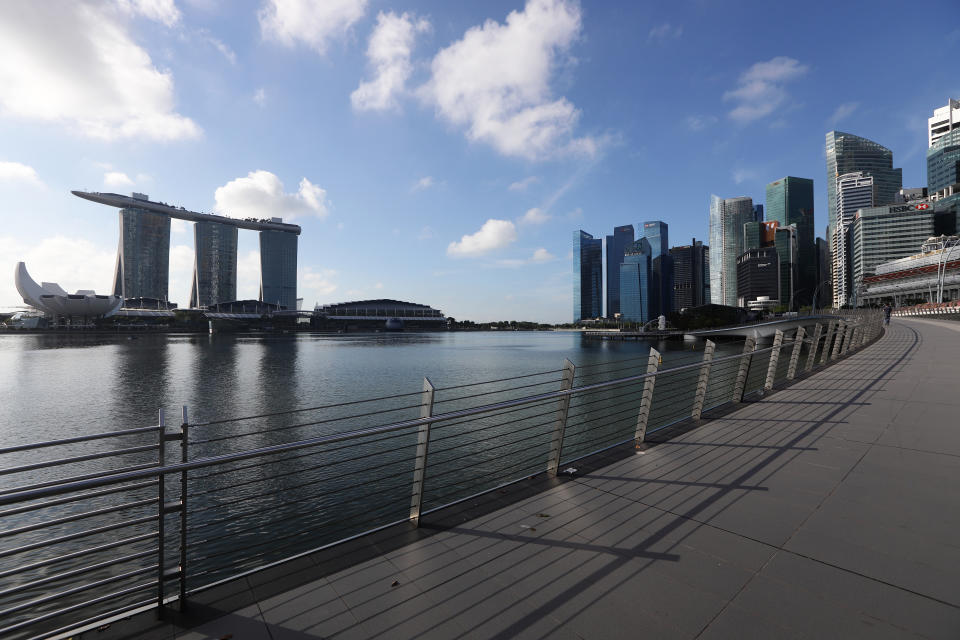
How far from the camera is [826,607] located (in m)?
2.38

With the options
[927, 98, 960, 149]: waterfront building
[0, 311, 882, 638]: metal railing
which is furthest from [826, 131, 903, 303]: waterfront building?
[0, 311, 882, 638]: metal railing

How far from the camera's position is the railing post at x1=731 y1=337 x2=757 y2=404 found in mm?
7070

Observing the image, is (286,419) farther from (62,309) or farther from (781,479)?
(62,309)

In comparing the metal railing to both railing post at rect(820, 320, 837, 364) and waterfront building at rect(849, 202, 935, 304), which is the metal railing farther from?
waterfront building at rect(849, 202, 935, 304)

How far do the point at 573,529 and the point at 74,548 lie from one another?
29.6 ft

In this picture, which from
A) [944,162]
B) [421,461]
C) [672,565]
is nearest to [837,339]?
[672,565]

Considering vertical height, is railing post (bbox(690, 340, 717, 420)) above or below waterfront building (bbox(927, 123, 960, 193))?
below

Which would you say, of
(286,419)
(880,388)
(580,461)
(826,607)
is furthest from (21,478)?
(880,388)

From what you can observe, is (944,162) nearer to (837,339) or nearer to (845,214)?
(845,214)

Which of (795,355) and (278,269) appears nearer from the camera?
(795,355)

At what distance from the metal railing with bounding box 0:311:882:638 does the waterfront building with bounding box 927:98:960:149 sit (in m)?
234

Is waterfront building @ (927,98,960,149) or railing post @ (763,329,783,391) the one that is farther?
waterfront building @ (927,98,960,149)

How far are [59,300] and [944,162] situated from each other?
28256cm

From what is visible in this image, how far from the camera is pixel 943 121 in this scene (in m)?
162
